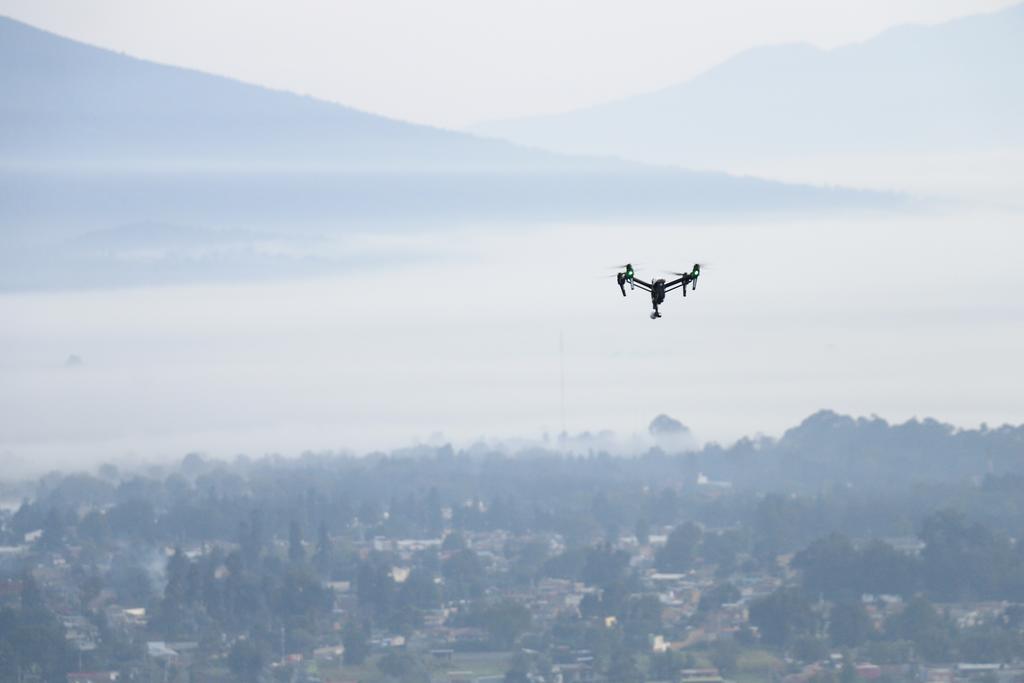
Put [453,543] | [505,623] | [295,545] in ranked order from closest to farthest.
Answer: [505,623]
[295,545]
[453,543]

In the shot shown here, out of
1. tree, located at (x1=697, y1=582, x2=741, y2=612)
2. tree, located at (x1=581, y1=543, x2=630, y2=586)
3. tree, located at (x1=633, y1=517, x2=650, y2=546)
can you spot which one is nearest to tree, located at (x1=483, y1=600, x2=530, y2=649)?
tree, located at (x1=697, y1=582, x2=741, y2=612)

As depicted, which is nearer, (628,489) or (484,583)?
(484,583)

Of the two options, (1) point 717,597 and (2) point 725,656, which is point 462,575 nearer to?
(1) point 717,597

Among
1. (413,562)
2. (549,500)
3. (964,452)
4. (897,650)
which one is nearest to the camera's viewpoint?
Answer: (897,650)

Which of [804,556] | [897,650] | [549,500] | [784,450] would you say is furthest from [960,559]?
[784,450]

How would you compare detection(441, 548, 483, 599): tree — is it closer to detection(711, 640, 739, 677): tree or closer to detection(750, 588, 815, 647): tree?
detection(750, 588, 815, 647): tree

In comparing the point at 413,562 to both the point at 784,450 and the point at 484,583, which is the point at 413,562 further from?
the point at 784,450

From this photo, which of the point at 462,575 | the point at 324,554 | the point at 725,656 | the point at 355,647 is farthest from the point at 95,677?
the point at 324,554

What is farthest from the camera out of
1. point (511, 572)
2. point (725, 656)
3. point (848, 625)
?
point (511, 572)

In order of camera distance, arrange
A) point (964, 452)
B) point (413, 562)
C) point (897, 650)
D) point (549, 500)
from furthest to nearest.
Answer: point (964, 452)
point (549, 500)
point (413, 562)
point (897, 650)
